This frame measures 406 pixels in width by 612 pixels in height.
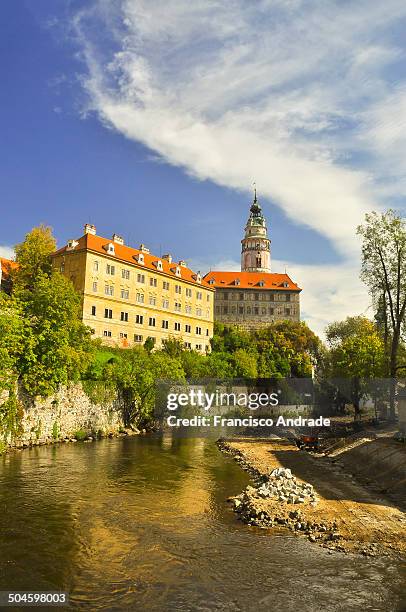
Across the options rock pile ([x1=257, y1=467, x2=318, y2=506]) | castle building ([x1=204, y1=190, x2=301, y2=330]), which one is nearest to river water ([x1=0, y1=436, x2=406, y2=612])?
rock pile ([x1=257, y1=467, x2=318, y2=506])

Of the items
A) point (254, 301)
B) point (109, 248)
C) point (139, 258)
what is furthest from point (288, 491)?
point (254, 301)

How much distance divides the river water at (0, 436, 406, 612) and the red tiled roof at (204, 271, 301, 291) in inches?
3299

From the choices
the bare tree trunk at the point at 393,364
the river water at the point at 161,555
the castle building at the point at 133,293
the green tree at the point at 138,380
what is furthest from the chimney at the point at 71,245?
the river water at the point at 161,555

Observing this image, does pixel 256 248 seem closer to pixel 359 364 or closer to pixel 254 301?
pixel 254 301

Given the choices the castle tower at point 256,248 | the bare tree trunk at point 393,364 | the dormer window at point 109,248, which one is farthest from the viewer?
the castle tower at point 256,248

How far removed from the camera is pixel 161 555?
14.2m

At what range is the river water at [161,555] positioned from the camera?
11523mm

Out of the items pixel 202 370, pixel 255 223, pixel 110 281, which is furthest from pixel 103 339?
pixel 255 223

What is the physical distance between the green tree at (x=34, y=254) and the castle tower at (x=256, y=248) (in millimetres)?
68058

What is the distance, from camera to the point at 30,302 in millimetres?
35781

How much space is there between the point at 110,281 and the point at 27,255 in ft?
37.1

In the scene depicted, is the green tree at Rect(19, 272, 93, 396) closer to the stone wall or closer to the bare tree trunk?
the stone wall

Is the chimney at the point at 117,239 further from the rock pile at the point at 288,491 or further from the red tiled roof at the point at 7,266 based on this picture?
the rock pile at the point at 288,491

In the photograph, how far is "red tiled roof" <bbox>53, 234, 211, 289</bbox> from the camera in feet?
203
